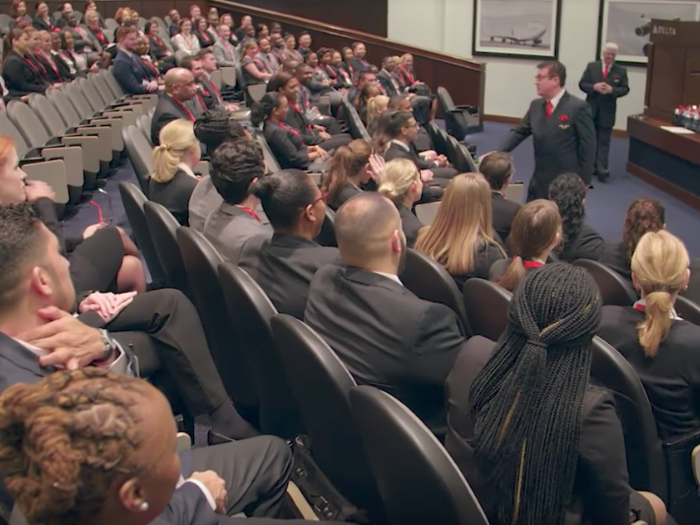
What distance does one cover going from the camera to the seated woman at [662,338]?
6.73ft

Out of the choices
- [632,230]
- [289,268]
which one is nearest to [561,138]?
[632,230]

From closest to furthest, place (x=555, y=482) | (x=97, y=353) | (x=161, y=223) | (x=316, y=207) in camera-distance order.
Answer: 1. (x=555, y=482)
2. (x=97, y=353)
3. (x=316, y=207)
4. (x=161, y=223)

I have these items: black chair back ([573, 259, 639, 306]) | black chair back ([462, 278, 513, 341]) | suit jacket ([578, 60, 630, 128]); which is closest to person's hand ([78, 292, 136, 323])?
black chair back ([462, 278, 513, 341])

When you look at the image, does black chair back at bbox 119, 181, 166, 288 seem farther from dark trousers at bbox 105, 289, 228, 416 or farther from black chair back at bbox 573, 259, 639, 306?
black chair back at bbox 573, 259, 639, 306

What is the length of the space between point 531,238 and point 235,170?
1.15m

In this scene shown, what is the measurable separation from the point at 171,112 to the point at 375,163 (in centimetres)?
176

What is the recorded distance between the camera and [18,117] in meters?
4.89

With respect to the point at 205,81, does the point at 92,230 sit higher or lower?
lower

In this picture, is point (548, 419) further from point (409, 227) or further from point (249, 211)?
point (409, 227)

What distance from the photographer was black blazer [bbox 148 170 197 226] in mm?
3525

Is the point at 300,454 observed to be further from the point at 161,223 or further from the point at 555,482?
the point at 161,223

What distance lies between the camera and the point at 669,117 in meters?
7.39

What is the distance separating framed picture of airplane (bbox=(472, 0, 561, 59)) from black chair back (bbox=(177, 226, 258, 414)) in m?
9.43

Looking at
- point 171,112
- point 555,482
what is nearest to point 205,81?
point 171,112
